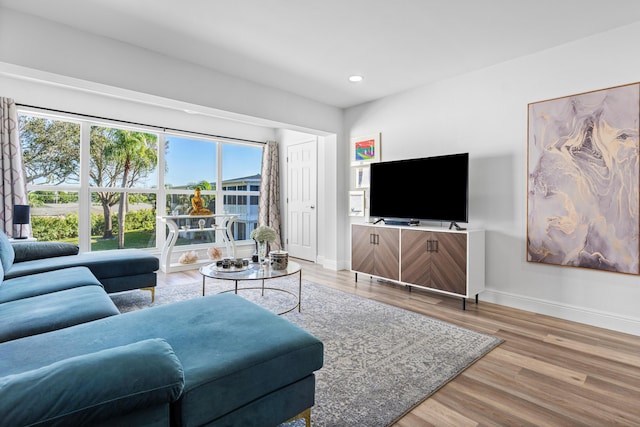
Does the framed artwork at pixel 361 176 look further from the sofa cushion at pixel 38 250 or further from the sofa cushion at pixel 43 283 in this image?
the sofa cushion at pixel 38 250

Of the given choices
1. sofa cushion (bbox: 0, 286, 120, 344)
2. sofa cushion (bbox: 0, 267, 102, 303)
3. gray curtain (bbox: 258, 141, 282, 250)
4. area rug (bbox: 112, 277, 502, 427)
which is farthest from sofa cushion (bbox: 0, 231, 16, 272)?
gray curtain (bbox: 258, 141, 282, 250)

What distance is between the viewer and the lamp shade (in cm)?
339

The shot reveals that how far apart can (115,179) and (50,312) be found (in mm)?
3453

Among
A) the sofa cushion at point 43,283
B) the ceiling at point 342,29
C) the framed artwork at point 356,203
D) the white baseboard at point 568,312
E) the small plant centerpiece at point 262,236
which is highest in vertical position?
the ceiling at point 342,29

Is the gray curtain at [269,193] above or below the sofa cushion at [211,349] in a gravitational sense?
above

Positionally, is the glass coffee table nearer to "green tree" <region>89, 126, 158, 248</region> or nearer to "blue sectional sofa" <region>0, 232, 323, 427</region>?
"blue sectional sofa" <region>0, 232, 323, 427</region>

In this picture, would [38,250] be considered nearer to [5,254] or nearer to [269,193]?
[5,254]

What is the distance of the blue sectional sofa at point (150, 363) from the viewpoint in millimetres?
801

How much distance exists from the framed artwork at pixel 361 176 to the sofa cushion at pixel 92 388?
12.6ft

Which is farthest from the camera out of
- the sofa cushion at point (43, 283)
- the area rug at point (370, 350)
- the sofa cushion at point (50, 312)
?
the sofa cushion at point (43, 283)

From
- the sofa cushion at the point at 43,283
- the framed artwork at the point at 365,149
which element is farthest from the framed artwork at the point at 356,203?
the sofa cushion at the point at 43,283

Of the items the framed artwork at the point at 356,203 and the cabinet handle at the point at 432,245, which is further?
the framed artwork at the point at 356,203

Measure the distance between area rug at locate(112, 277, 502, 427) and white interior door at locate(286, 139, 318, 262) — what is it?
207cm

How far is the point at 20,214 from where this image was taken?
3.40m
